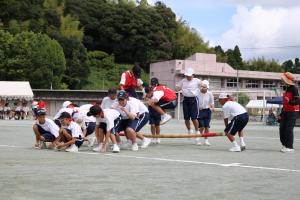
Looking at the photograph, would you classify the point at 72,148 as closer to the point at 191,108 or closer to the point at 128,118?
the point at 128,118

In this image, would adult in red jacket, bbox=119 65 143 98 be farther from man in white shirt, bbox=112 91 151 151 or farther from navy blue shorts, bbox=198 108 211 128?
navy blue shorts, bbox=198 108 211 128

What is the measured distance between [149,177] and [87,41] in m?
86.0

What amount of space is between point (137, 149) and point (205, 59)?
242 ft

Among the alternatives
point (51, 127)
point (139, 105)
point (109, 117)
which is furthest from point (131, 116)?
point (51, 127)

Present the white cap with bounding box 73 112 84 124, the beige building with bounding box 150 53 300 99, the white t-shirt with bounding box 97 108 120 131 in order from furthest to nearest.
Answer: the beige building with bounding box 150 53 300 99 → the white cap with bounding box 73 112 84 124 → the white t-shirt with bounding box 97 108 120 131

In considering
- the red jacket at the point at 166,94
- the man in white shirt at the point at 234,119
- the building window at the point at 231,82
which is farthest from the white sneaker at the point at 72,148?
the building window at the point at 231,82

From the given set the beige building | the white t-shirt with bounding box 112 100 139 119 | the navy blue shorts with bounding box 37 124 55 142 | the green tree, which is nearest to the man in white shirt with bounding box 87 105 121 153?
the white t-shirt with bounding box 112 100 139 119

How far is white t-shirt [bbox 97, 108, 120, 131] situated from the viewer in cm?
1131

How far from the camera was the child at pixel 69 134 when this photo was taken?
11477 mm

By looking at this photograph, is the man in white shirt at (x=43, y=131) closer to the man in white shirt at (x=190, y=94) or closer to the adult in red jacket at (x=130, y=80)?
the adult in red jacket at (x=130, y=80)

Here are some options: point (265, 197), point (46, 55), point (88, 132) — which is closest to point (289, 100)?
point (88, 132)

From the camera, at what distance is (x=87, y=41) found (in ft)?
300

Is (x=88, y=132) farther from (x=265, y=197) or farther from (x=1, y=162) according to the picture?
(x=265, y=197)

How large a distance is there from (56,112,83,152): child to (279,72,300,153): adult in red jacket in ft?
15.5
